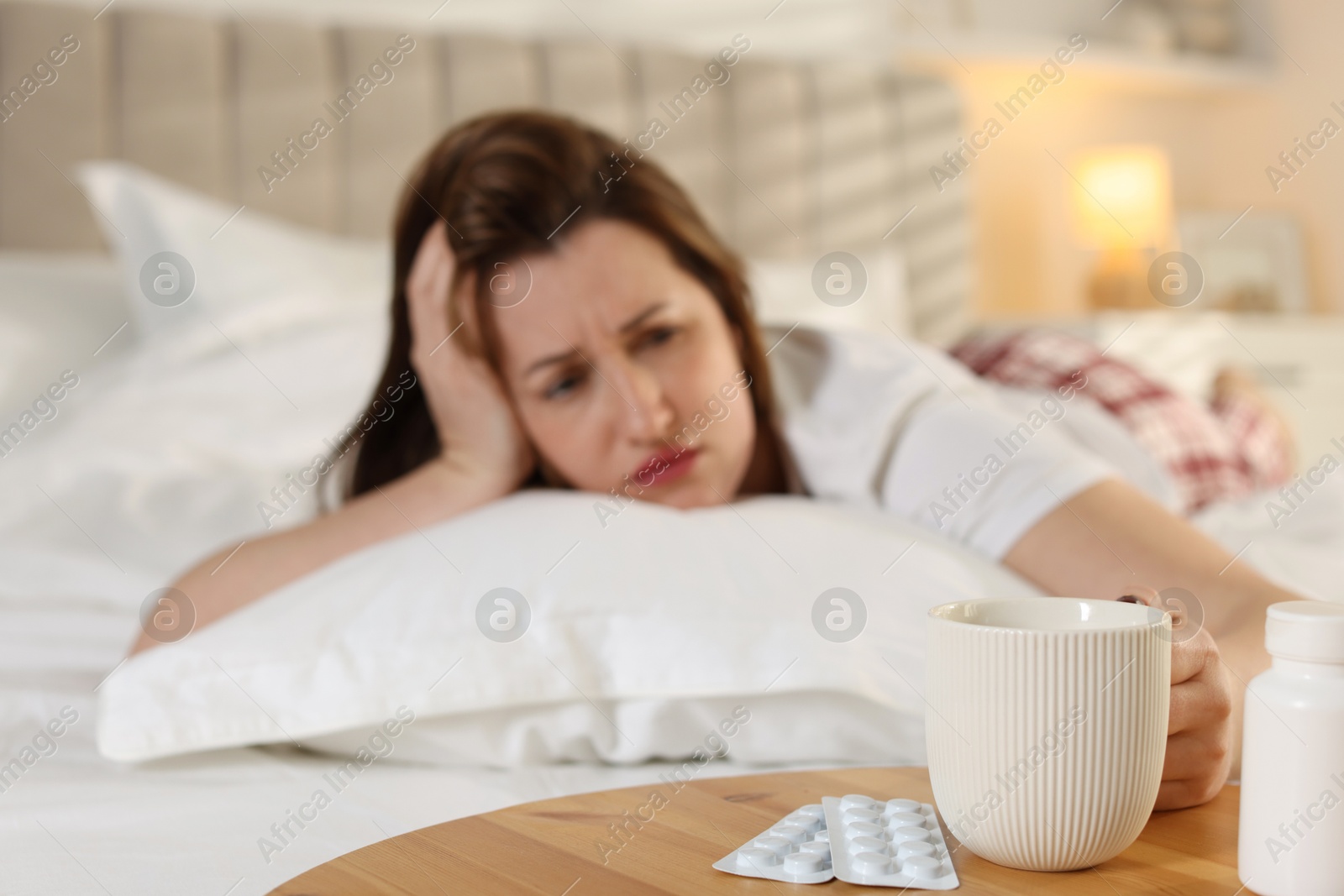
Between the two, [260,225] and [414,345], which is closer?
[414,345]

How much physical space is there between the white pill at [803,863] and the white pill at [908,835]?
1.4 inches

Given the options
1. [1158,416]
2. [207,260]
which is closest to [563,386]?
[207,260]

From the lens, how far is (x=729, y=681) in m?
0.68

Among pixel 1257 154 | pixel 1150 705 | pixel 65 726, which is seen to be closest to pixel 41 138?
pixel 65 726

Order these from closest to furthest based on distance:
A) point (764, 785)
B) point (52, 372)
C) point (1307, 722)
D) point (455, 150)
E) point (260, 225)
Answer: point (1307, 722) < point (764, 785) < point (455, 150) < point (52, 372) < point (260, 225)

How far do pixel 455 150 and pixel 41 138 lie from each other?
1.04m

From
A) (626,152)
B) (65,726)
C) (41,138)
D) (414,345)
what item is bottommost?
(65,726)

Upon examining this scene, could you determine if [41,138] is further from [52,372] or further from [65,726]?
[65,726]

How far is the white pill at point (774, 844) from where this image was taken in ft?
1.44

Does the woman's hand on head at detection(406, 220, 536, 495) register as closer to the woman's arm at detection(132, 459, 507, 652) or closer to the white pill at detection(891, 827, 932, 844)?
the woman's arm at detection(132, 459, 507, 652)

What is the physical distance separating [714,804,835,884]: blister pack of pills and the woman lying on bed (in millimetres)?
428

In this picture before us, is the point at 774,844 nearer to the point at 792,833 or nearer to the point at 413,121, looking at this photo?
the point at 792,833

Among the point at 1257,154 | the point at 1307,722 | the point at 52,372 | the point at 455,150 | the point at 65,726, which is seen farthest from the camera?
the point at 1257,154

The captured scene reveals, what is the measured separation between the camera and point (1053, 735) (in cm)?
41
